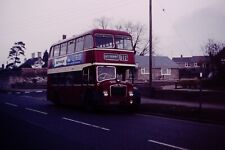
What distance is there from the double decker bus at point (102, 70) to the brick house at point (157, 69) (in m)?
56.9

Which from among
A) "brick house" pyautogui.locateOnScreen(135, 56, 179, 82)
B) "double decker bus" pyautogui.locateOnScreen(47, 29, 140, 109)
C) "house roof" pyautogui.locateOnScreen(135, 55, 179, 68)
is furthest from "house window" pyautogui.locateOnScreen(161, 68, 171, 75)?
"double decker bus" pyautogui.locateOnScreen(47, 29, 140, 109)

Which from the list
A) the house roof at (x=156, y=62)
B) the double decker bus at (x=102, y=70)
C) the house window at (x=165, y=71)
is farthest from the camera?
the house window at (x=165, y=71)

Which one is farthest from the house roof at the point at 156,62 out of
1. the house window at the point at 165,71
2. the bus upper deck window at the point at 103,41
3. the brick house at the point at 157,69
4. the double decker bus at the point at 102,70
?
the bus upper deck window at the point at 103,41

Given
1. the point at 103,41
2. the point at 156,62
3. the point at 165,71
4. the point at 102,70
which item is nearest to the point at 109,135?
the point at 102,70

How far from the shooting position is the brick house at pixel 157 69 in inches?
3147

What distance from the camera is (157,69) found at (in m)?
81.9

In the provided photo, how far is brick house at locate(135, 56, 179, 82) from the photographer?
79938mm

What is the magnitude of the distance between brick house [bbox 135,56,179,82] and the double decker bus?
56.9 metres

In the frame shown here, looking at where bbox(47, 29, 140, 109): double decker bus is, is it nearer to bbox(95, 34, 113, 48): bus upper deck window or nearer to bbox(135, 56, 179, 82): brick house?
bbox(95, 34, 113, 48): bus upper deck window

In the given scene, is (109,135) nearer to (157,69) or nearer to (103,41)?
(103,41)

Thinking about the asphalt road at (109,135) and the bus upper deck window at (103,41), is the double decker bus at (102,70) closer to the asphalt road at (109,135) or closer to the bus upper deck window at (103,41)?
the bus upper deck window at (103,41)

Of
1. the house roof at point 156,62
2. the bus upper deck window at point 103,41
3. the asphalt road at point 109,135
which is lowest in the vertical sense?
the asphalt road at point 109,135

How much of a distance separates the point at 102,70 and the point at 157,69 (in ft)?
207

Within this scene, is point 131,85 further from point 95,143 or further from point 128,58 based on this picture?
point 95,143
